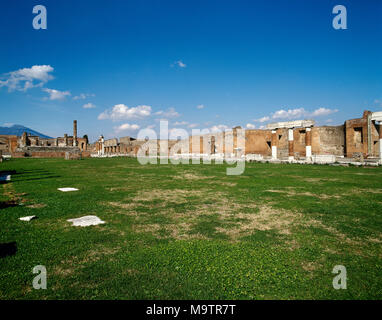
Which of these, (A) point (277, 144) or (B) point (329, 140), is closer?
(B) point (329, 140)

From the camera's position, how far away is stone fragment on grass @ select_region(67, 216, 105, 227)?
4.78 metres

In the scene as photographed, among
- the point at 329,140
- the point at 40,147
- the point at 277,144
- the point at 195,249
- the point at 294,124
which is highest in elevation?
the point at 294,124

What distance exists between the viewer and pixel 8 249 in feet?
11.7

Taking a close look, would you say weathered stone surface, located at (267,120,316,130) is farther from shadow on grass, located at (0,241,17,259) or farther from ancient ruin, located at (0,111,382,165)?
shadow on grass, located at (0,241,17,259)

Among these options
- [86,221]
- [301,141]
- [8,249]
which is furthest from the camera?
[301,141]

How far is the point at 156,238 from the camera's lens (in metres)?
4.06

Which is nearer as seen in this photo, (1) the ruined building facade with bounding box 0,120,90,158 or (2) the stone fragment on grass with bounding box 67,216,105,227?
(2) the stone fragment on grass with bounding box 67,216,105,227

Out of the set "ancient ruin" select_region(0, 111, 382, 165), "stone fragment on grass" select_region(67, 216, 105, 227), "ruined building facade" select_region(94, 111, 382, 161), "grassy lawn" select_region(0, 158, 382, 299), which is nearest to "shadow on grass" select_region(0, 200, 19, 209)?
"grassy lawn" select_region(0, 158, 382, 299)

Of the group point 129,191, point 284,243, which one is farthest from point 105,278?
point 129,191

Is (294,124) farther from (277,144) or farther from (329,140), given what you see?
(277,144)

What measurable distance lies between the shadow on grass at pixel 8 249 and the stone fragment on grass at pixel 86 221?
43.9 inches

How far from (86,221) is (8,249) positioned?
1.51 meters

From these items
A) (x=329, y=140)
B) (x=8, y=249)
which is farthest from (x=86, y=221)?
(x=329, y=140)

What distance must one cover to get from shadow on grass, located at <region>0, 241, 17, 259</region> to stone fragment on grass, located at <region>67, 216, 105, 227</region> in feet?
3.66
